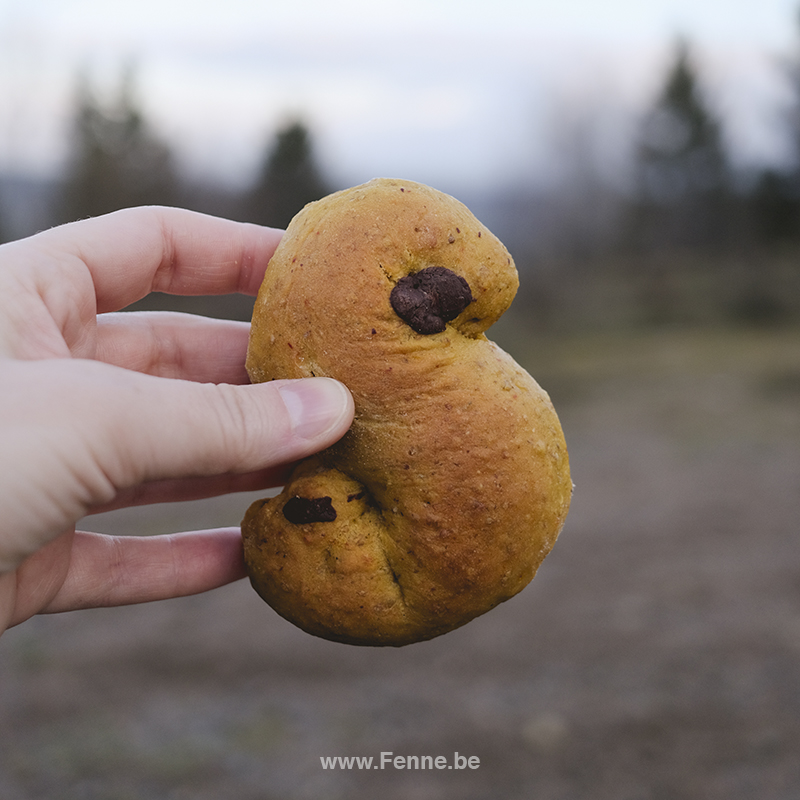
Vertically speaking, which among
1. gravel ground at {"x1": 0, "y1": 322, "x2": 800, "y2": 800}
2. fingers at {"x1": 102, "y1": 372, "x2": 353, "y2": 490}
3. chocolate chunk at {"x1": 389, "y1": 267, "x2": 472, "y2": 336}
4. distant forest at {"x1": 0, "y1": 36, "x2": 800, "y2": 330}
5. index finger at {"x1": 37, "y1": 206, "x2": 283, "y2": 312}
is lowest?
gravel ground at {"x1": 0, "y1": 322, "x2": 800, "y2": 800}

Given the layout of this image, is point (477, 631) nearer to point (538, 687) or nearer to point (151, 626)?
point (538, 687)

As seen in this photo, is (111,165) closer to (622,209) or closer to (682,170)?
(622,209)

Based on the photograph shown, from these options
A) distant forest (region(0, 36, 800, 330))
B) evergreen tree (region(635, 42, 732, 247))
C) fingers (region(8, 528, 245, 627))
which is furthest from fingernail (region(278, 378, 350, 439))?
evergreen tree (region(635, 42, 732, 247))

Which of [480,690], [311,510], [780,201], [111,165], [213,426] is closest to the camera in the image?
[213,426]

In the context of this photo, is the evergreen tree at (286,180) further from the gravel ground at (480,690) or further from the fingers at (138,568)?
the fingers at (138,568)

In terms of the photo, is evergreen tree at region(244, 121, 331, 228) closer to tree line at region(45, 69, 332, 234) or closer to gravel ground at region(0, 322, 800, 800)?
tree line at region(45, 69, 332, 234)

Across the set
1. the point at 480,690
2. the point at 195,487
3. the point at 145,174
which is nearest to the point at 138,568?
the point at 195,487

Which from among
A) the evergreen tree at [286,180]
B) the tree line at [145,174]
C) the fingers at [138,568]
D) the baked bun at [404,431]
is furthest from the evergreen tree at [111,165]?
the baked bun at [404,431]
